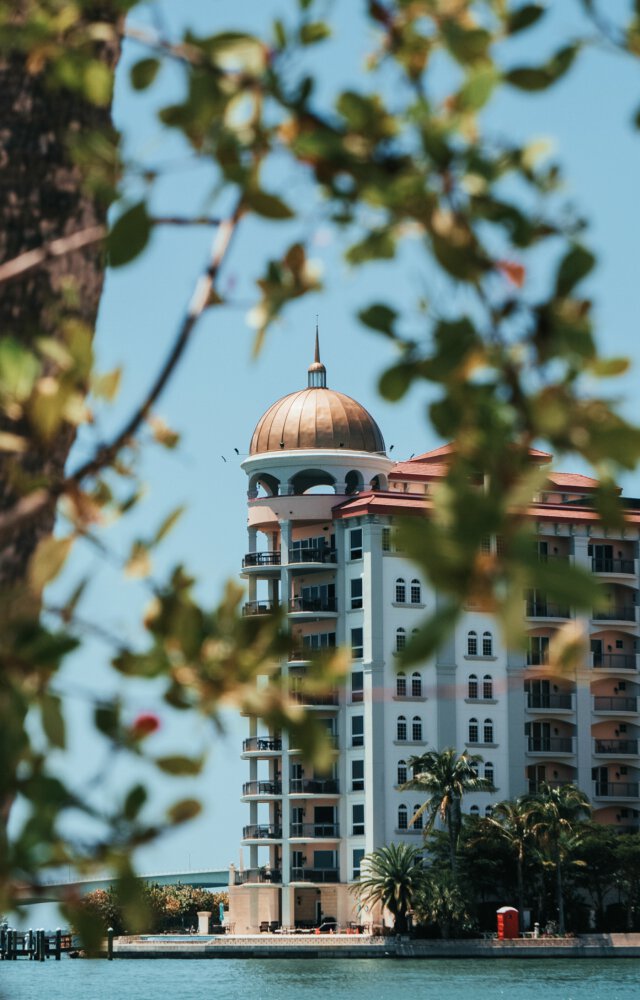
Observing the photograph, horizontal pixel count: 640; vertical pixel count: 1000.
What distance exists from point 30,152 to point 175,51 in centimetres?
40

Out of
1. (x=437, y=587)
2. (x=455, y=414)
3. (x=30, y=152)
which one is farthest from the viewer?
(x=30, y=152)

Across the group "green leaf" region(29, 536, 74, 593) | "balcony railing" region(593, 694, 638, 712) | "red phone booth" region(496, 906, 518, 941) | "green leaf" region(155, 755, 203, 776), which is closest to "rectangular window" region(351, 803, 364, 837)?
"red phone booth" region(496, 906, 518, 941)

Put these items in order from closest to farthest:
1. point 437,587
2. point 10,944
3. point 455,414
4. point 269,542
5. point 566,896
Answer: point 437,587, point 455,414, point 566,896, point 269,542, point 10,944

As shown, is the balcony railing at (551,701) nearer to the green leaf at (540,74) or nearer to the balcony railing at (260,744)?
the balcony railing at (260,744)

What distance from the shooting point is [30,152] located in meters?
2.89

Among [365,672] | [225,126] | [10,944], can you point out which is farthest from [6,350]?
[10,944]

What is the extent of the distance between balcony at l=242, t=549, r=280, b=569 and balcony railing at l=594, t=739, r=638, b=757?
594 inches

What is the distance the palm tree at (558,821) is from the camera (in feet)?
218

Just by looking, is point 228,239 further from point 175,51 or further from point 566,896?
point 566,896

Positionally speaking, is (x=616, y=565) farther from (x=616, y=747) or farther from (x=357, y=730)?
(x=357, y=730)

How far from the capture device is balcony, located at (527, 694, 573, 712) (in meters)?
73.1

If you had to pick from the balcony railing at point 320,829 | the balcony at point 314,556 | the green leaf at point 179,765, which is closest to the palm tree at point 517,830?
the balcony railing at point 320,829

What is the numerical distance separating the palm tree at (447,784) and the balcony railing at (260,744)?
7.70m

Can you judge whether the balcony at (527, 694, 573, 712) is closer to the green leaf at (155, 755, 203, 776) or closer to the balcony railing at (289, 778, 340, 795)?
the balcony railing at (289, 778, 340, 795)
